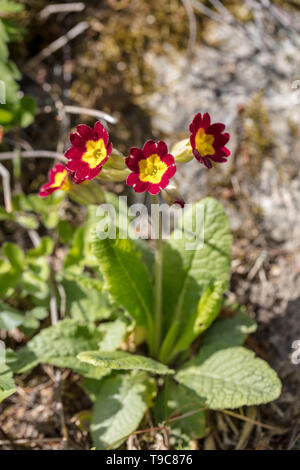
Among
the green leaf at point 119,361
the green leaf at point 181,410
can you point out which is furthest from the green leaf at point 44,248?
the green leaf at point 181,410

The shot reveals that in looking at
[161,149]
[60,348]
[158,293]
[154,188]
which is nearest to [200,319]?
[158,293]

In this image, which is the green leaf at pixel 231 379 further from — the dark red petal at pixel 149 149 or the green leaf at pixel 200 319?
the dark red petal at pixel 149 149

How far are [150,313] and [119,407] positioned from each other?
0.52 m

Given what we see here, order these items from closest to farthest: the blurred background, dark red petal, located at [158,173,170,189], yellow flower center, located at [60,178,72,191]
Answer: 1. dark red petal, located at [158,173,170,189]
2. yellow flower center, located at [60,178,72,191]
3. the blurred background

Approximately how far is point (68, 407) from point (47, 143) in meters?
1.90

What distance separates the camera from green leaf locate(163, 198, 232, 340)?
258 centimetres

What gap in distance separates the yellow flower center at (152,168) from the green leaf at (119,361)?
0.79m

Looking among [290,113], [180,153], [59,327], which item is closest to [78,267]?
[59,327]

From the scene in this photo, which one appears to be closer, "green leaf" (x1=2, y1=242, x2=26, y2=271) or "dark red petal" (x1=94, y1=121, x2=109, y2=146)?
"dark red petal" (x1=94, y1=121, x2=109, y2=146)

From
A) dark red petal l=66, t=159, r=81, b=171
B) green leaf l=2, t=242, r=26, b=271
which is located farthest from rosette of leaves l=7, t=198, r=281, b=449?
dark red petal l=66, t=159, r=81, b=171

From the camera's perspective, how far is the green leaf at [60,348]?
2.36 metres

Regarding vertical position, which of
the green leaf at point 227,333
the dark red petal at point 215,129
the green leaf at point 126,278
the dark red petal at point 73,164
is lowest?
the green leaf at point 227,333

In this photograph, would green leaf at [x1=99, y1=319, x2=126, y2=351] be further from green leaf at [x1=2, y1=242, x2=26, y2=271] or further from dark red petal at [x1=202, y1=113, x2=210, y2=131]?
dark red petal at [x1=202, y1=113, x2=210, y2=131]
